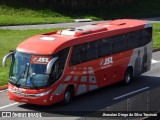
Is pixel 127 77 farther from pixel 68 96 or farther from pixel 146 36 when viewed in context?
pixel 68 96

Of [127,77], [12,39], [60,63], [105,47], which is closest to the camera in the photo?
[60,63]

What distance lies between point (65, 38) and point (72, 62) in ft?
3.69

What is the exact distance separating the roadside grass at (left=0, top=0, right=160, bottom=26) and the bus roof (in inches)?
1006

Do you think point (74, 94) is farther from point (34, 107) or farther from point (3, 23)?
point (3, 23)

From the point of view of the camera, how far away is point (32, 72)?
61.4ft

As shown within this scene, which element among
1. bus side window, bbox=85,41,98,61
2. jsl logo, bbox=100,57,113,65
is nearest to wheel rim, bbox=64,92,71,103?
bus side window, bbox=85,41,98,61

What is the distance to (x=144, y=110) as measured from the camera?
16031 mm

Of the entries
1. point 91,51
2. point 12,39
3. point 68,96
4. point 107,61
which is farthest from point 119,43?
point 12,39

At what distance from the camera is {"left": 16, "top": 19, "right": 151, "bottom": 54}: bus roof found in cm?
1906

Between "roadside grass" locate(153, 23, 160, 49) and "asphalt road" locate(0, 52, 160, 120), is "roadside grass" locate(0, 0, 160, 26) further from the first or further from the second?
"asphalt road" locate(0, 52, 160, 120)

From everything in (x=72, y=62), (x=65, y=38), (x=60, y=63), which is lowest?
(x=72, y=62)

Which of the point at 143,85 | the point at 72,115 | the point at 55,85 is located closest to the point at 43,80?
the point at 55,85

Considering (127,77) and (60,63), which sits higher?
(60,63)

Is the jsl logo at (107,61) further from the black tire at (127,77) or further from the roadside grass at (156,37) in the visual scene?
the roadside grass at (156,37)
